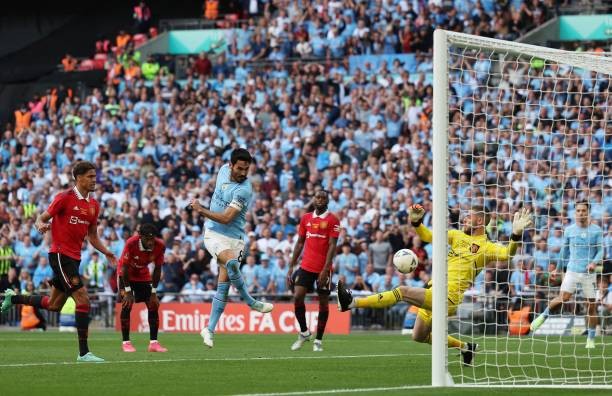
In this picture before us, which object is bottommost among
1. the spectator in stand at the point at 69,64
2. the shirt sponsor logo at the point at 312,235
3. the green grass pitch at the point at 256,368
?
the green grass pitch at the point at 256,368

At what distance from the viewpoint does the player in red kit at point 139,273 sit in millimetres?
17531

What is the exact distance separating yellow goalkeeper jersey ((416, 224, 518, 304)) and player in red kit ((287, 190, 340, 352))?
13.4ft

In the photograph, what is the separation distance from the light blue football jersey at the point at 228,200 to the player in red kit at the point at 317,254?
2100 millimetres

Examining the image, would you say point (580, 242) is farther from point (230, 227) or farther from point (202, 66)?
point (202, 66)

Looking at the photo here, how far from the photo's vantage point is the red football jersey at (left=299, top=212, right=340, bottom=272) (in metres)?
19.0

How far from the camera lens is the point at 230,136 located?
3312cm

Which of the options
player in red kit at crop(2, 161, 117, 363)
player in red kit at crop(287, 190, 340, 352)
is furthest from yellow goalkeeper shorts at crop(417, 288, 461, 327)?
player in red kit at crop(287, 190, 340, 352)

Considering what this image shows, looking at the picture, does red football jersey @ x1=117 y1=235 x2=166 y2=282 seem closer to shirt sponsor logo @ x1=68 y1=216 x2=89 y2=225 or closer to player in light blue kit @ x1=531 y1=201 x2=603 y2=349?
shirt sponsor logo @ x1=68 y1=216 x2=89 y2=225

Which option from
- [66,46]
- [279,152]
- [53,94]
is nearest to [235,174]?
[279,152]

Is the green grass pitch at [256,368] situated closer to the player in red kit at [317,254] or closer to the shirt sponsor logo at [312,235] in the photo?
the player in red kit at [317,254]

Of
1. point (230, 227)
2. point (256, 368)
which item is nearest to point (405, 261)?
point (256, 368)

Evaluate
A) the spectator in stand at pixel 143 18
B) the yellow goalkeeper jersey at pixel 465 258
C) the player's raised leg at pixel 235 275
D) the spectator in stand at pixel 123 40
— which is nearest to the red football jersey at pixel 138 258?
the player's raised leg at pixel 235 275

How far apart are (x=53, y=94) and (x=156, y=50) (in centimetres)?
364

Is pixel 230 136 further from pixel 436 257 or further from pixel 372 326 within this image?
pixel 436 257
